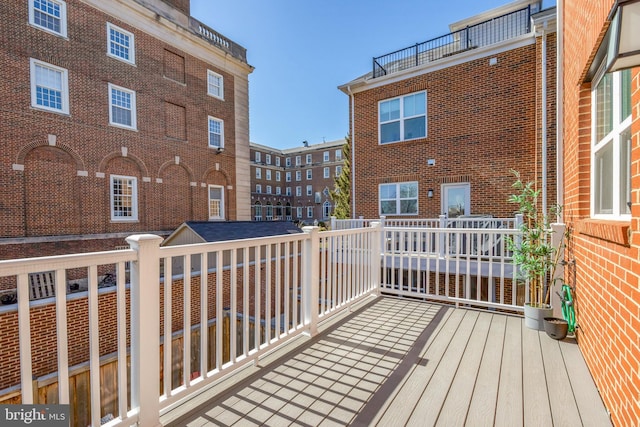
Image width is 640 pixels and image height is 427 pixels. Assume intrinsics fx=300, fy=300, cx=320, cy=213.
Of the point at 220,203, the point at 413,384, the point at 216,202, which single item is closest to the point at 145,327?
the point at 413,384

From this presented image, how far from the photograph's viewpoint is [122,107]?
440 inches

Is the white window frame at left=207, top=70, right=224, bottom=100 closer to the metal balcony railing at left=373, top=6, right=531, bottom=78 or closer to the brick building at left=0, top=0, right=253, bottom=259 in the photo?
the brick building at left=0, top=0, right=253, bottom=259

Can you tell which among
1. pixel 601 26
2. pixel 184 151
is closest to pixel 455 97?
pixel 601 26

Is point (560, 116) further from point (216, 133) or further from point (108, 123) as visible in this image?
point (216, 133)

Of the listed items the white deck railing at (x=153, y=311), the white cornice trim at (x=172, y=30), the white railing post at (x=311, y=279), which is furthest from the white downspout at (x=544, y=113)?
the white cornice trim at (x=172, y=30)

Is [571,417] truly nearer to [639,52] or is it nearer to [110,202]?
[639,52]

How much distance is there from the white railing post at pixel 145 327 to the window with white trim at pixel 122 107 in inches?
467

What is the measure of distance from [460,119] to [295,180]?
29.7 m

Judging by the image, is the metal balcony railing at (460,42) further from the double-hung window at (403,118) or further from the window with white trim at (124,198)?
the window with white trim at (124,198)

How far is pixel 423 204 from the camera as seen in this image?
9.18 metres

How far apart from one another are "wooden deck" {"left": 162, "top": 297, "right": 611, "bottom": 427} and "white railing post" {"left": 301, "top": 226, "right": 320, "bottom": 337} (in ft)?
0.67

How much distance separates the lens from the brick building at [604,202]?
1431 millimetres

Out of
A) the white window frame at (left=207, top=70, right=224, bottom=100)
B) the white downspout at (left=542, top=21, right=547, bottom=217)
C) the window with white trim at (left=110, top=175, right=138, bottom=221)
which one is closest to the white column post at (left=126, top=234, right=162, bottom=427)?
the white downspout at (left=542, top=21, right=547, bottom=217)

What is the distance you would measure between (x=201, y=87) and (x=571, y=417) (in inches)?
613
